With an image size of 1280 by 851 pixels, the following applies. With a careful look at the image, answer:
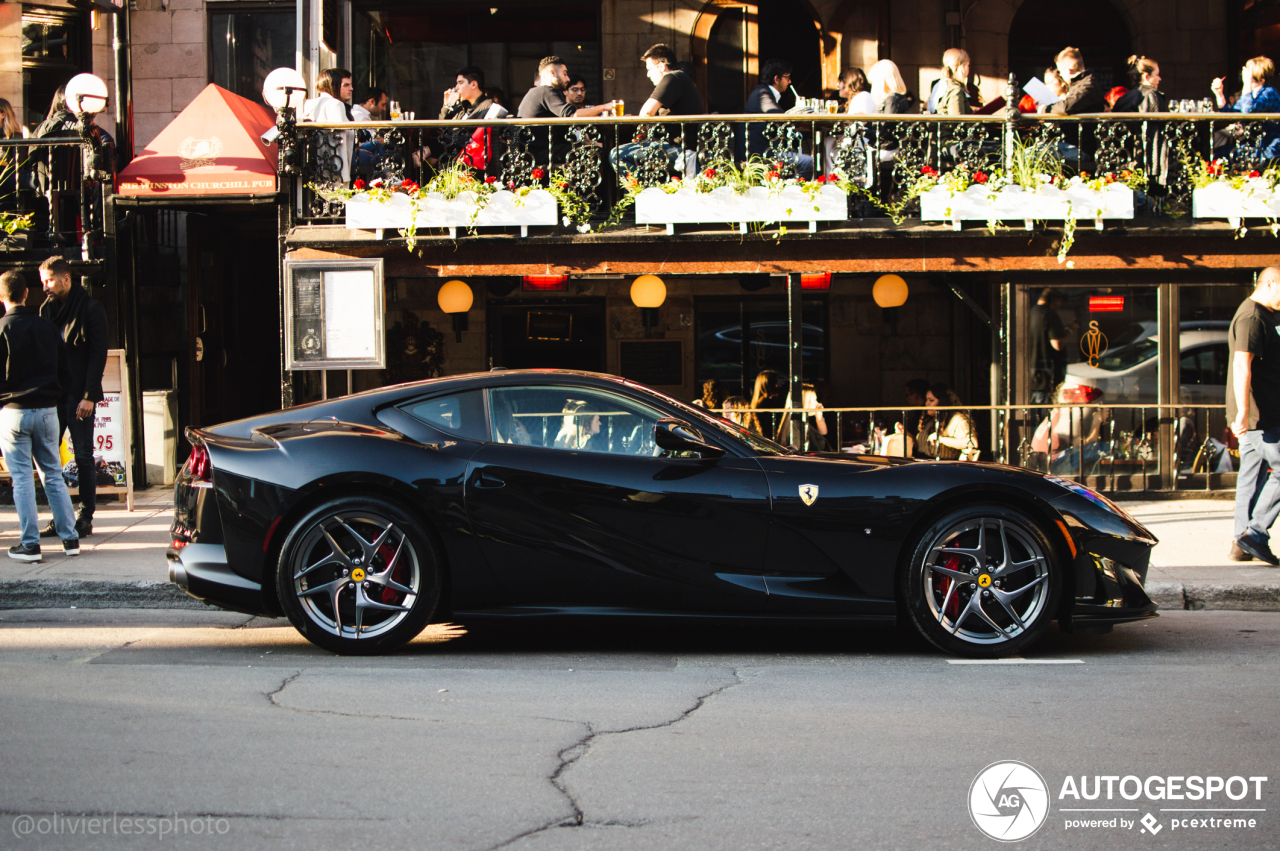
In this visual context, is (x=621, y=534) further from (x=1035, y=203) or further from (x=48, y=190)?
(x=48, y=190)

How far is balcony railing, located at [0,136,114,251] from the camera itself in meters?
10.7

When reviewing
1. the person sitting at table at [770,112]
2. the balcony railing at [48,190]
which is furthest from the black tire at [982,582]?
the balcony railing at [48,190]

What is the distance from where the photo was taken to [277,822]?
11.0ft

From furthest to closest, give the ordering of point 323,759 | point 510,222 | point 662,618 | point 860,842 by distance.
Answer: point 510,222 < point 662,618 < point 323,759 < point 860,842

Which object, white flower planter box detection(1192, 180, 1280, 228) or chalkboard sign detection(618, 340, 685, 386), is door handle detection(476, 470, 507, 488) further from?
chalkboard sign detection(618, 340, 685, 386)

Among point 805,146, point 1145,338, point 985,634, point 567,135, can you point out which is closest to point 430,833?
point 985,634

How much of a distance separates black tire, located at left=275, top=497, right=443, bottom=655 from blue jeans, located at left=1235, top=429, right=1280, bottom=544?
5521mm

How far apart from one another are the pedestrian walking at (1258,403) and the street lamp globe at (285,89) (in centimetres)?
828

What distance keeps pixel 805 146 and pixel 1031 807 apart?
8421 millimetres

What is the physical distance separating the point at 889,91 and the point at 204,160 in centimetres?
680

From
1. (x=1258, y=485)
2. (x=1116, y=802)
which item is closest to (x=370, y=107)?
(x=1258, y=485)

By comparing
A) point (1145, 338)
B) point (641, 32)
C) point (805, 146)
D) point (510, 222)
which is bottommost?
point (1145, 338)

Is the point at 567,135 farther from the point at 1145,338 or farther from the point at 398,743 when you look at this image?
the point at 398,743

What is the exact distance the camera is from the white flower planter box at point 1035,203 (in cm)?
995
